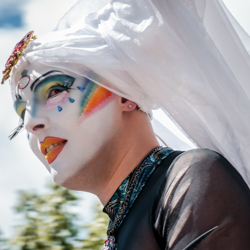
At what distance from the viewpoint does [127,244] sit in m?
2.16

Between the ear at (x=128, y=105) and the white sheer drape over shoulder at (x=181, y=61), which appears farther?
the ear at (x=128, y=105)

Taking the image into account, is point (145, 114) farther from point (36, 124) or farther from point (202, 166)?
point (202, 166)

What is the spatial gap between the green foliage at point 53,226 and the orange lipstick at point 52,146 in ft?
3.08

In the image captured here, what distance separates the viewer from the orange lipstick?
98.1 inches

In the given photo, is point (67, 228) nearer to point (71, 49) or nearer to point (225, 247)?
point (71, 49)

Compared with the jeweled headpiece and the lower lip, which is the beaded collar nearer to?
the lower lip

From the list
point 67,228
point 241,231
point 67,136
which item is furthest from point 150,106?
point 67,228

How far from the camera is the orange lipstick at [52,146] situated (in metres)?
2.49

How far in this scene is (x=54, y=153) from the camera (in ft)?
8.22

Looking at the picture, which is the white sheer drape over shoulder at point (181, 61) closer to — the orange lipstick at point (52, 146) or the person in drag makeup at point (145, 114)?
the person in drag makeup at point (145, 114)

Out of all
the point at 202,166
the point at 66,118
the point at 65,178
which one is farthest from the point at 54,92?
the point at 202,166

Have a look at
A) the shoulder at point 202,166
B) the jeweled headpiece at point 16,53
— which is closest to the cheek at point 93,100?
the jeweled headpiece at point 16,53

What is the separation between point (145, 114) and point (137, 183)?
42 centimetres

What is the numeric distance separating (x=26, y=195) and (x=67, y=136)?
128 centimetres
